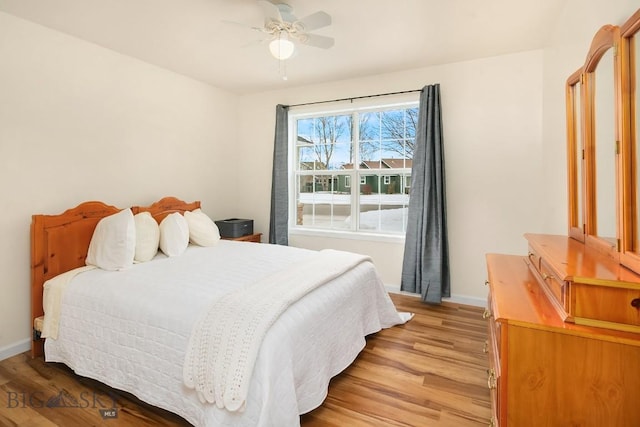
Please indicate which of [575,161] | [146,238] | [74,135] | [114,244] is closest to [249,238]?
[146,238]

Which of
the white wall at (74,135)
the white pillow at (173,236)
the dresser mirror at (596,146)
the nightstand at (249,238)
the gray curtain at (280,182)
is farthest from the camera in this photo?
the gray curtain at (280,182)

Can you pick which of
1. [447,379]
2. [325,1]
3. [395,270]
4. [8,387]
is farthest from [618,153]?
[8,387]

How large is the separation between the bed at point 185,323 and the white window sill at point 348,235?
42.3 inches

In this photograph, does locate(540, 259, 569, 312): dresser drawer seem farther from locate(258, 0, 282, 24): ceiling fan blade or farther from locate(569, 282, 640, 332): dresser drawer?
locate(258, 0, 282, 24): ceiling fan blade

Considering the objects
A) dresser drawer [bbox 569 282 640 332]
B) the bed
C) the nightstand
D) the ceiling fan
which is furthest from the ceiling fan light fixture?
the nightstand

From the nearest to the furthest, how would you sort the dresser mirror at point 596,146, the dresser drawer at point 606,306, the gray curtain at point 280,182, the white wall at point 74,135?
the dresser drawer at point 606,306
the dresser mirror at point 596,146
the white wall at point 74,135
the gray curtain at point 280,182

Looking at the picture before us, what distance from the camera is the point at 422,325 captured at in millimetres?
2928

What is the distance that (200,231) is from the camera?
3281mm

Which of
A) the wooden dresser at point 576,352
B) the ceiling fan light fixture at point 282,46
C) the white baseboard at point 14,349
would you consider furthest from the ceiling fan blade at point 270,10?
the white baseboard at point 14,349

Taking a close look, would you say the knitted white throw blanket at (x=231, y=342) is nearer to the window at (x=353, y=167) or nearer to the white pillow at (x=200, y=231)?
the white pillow at (x=200, y=231)

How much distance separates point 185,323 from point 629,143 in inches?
80.5

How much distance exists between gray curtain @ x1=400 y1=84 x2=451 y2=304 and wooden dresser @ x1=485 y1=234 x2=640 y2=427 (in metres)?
2.14

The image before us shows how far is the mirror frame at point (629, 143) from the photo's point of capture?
1155mm

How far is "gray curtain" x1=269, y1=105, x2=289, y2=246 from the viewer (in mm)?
4176
